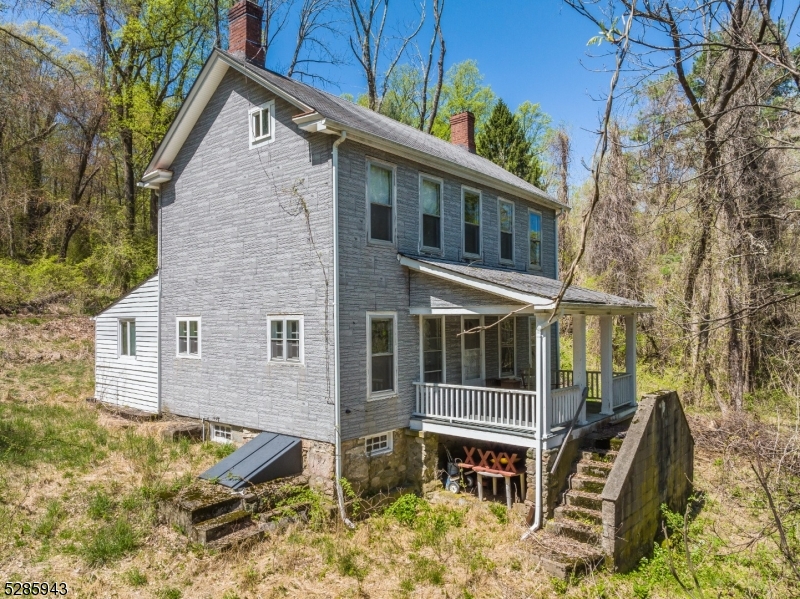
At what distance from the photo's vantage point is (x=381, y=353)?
10.7 m

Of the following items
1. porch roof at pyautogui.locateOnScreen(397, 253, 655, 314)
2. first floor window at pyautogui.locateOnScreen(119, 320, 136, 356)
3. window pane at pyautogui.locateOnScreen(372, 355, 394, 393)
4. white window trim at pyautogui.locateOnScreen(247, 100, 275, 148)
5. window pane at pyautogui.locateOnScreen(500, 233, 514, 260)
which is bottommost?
window pane at pyautogui.locateOnScreen(372, 355, 394, 393)

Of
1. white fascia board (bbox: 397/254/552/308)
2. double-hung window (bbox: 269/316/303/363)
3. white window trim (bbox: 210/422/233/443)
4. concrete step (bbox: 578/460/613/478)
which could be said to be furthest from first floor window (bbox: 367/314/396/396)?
concrete step (bbox: 578/460/613/478)

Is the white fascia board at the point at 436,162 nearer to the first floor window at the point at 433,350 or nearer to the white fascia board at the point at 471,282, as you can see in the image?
the white fascia board at the point at 471,282

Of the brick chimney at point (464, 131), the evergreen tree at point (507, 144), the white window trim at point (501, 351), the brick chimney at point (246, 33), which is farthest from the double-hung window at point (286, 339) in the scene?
the evergreen tree at point (507, 144)

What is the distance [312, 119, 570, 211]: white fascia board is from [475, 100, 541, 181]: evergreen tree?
13.3 meters

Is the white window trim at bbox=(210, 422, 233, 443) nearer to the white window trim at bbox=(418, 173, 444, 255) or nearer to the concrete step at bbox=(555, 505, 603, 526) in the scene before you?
the white window trim at bbox=(418, 173, 444, 255)

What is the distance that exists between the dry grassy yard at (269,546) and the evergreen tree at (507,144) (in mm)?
19897

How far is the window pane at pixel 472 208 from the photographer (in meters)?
13.1

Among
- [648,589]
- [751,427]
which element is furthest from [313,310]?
[751,427]

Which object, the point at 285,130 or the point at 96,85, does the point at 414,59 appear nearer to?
the point at 96,85

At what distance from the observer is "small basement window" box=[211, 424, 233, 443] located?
11.9 meters

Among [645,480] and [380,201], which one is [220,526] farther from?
[645,480]

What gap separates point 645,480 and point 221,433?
895 centimetres

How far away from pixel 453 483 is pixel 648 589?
4.15m
